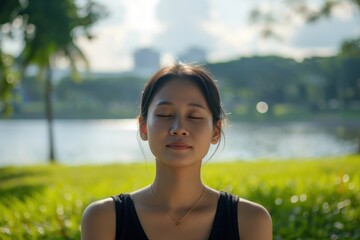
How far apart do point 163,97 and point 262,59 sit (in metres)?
65.1

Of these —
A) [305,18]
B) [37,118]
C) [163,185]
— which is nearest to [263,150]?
[305,18]

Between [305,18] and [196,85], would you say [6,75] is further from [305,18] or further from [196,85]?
[196,85]

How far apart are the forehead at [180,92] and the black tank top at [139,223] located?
1.25ft

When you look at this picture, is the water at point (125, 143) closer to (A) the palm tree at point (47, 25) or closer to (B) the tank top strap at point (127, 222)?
(B) the tank top strap at point (127, 222)

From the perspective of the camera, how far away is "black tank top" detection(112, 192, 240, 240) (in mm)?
1987

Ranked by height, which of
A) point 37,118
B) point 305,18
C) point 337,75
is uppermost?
point 305,18

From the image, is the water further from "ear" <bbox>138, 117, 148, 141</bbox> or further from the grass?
the grass

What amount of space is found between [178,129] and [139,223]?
1.19ft

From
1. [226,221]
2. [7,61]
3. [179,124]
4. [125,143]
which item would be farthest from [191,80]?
[125,143]

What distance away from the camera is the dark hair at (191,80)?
208cm

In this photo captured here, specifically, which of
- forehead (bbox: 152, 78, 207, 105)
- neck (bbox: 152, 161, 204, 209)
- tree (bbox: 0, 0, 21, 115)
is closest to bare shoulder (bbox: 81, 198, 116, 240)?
neck (bbox: 152, 161, 204, 209)

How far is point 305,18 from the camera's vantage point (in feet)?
65.2

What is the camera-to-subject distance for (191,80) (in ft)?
6.81

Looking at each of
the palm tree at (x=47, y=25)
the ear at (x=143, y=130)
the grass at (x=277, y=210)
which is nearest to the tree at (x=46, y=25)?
the palm tree at (x=47, y=25)
